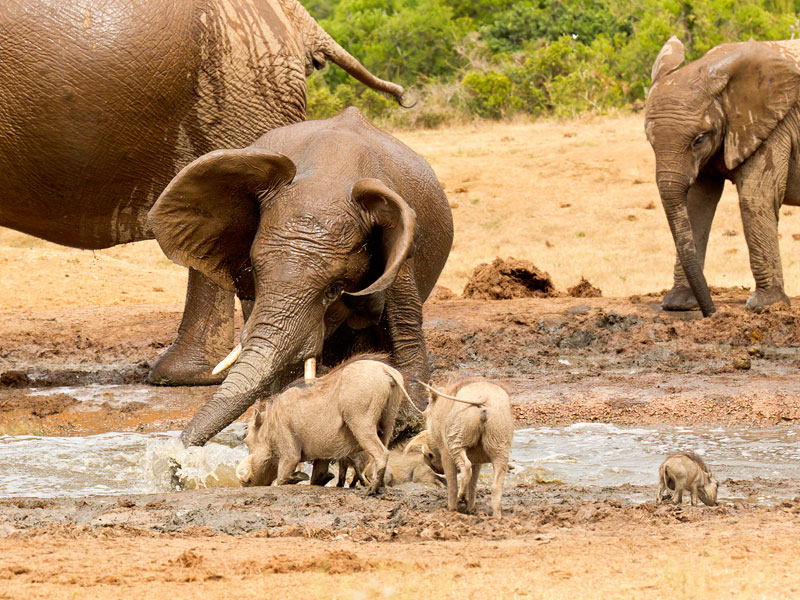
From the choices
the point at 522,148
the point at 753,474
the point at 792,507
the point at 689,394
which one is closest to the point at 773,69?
the point at 689,394

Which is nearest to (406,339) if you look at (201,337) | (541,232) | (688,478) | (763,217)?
(688,478)

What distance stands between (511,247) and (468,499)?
1421 centimetres

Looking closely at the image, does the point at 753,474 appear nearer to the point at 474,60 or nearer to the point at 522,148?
the point at 522,148

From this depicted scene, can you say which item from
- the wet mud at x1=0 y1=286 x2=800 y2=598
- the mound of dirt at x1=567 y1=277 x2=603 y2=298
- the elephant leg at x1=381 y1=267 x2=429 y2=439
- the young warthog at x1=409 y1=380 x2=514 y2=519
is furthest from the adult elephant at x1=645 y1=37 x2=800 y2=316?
the young warthog at x1=409 y1=380 x2=514 y2=519

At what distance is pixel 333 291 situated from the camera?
21.4ft

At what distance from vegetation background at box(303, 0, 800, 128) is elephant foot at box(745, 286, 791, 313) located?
1703cm

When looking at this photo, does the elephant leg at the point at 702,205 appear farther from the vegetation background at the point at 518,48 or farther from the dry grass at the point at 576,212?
the vegetation background at the point at 518,48

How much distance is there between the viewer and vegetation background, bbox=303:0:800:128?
104 ft

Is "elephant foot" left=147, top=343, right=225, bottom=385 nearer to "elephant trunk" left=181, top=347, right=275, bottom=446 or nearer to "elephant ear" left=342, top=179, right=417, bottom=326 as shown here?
"elephant ear" left=342, top=179, right=417, bottom=326

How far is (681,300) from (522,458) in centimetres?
635

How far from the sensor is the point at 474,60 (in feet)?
127

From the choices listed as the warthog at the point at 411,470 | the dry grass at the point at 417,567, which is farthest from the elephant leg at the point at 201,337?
the dry grass at the point at 417,567

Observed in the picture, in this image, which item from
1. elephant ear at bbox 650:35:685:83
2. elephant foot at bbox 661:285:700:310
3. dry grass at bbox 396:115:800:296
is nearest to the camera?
elephant foot at bbox 661:285:700:310

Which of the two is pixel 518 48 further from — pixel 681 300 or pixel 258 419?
pixel 258 419
